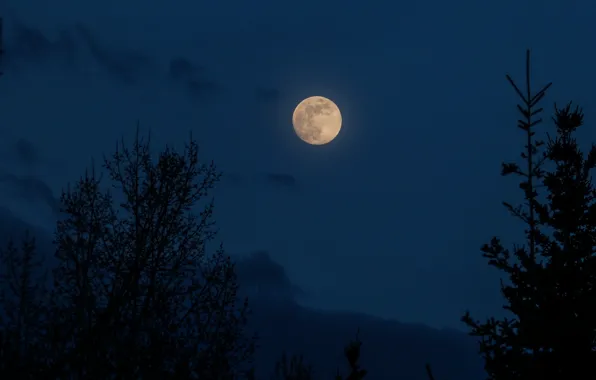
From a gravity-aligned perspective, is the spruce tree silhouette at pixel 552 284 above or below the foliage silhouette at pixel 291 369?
above

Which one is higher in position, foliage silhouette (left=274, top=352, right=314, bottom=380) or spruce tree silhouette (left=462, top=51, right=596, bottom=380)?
spruce tree silhouette (left=462, top=51, right=596, bottom=380)

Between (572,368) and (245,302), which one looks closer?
(245,302)

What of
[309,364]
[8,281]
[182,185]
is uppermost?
[182,185]

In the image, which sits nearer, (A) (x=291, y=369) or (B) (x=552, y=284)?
(A) (x=291, y=369)

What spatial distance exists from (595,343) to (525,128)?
6592mm

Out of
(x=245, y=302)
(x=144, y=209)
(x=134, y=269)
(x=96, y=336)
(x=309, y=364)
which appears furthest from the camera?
(x=144, y=209)

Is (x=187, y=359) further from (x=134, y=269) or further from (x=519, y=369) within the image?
(x=519, y=369)

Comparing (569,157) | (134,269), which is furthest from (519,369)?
(134,269)

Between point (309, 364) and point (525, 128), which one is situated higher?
point (525, 128)

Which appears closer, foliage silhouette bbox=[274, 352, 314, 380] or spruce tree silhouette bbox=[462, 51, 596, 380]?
foliage silhouette bbox=[274, 352, 314, 380]

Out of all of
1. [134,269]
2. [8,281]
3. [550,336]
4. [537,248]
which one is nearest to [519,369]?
[550,336]

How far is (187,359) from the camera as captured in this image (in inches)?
335

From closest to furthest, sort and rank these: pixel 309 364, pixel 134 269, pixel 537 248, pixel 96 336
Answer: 1. pixel 309 364
2. pixel 96 336
3. pixel 134 269
4. pixel 537 248

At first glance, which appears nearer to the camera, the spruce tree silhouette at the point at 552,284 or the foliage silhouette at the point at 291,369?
the foliage silhouette at the point at 291,369
